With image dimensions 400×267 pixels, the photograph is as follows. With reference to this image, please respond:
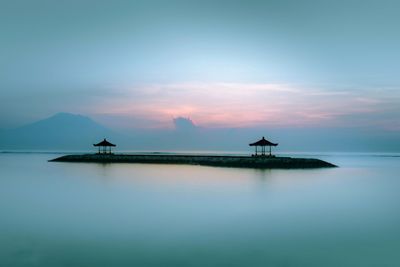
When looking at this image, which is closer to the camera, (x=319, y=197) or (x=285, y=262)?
(x=285, y=262)

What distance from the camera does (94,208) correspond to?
17.8 meters

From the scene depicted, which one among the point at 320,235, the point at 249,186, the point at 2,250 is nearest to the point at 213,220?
the point at 320,235

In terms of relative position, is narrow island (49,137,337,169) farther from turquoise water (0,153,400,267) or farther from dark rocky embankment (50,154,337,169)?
turquoise water (0,153,400,267)

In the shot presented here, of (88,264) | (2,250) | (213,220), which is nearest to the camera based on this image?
(88,264)

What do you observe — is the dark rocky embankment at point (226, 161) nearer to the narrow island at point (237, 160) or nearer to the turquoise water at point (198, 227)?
the narrow island at point (237, 160)

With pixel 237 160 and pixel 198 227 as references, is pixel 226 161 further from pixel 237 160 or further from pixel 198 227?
pixel 198 227

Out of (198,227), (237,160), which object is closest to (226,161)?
(237,160)

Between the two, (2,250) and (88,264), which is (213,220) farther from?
(2,250)

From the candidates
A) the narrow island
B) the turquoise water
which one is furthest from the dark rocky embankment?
the turquoise water

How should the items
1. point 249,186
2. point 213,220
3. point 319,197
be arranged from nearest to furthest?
point 213,220, point 319,197, point 249,186

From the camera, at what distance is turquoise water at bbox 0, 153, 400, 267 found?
33.2 feet

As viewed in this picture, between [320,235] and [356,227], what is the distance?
2.34m

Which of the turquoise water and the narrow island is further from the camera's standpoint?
the narrow island

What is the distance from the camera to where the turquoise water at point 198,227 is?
1011 centimetres
